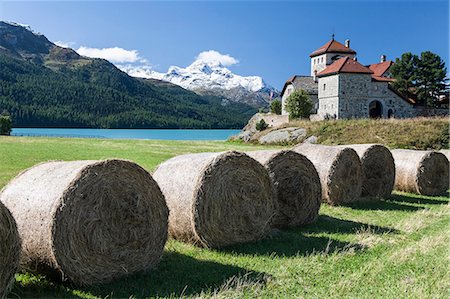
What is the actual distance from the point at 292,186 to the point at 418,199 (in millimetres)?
6086

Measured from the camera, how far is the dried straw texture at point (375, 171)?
1500cm

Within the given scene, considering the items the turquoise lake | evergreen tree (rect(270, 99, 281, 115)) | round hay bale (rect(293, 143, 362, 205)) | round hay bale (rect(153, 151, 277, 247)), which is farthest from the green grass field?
evergreen tree (rect(270, 99, 281, 115))

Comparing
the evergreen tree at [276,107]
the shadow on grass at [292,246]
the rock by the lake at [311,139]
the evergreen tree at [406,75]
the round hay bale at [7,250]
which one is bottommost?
the shadow on grass at [292,246]

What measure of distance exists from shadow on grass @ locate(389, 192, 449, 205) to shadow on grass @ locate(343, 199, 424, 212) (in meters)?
0.68

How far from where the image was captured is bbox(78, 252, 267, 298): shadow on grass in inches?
244

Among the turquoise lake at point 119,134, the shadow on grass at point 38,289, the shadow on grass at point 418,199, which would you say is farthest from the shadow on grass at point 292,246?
the turquoise lake at point 119,134

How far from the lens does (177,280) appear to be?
21.9 ft

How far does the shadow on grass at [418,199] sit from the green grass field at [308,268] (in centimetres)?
395

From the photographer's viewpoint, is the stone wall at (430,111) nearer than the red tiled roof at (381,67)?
Yes

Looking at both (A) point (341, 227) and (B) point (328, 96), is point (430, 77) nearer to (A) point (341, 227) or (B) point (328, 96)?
(B) point (328, 96)

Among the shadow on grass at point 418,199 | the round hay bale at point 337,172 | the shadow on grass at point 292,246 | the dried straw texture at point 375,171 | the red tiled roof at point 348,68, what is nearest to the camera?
the shadow on grass at point 292,246

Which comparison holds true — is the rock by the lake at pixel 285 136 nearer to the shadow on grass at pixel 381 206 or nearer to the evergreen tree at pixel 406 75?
the evergreen tree at pixel 406 75

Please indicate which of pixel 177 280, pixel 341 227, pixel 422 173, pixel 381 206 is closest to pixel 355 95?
pixel 422 173

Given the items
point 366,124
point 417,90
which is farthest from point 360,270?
point 417,90
